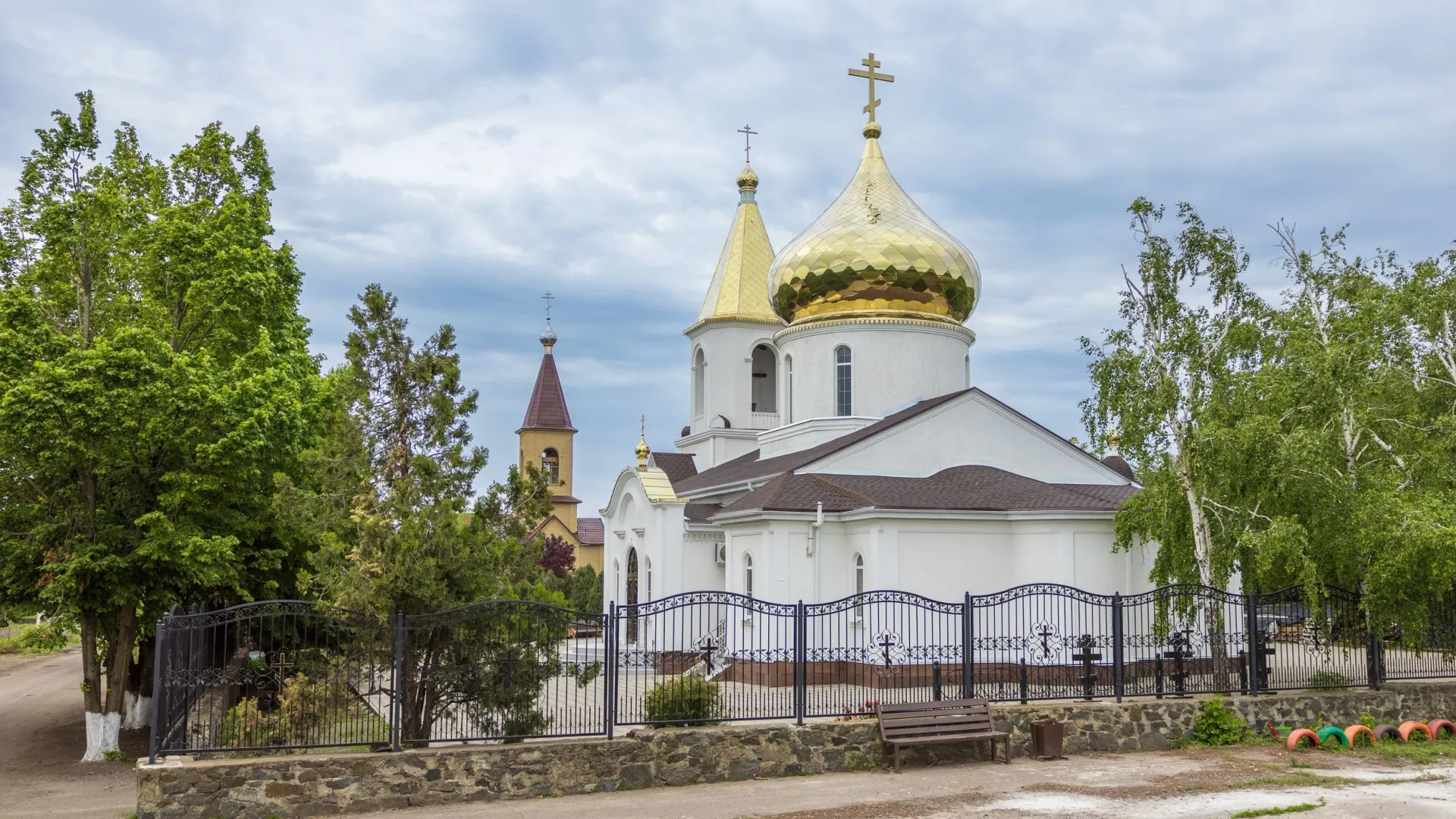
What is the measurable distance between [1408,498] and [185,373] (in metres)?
17.6

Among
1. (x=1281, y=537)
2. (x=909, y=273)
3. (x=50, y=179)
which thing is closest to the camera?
(x=1281, y=537)

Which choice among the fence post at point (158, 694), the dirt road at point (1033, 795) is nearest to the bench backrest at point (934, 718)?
the dirt road at point (1033, 795)

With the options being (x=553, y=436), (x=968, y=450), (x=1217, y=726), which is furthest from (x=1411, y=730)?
(x=553, y=436)

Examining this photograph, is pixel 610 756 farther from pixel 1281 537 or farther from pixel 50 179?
pixel 50 179

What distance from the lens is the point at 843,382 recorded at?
26641mm

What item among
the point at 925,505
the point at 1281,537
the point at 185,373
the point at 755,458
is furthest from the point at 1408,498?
the point at 185,373

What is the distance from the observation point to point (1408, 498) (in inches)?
679

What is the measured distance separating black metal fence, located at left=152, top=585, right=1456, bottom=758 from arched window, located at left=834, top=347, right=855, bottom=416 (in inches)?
371

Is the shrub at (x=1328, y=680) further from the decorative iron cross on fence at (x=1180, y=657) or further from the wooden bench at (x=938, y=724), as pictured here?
the wooden bench at (x=938, y=724)

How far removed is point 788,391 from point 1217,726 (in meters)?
14.6

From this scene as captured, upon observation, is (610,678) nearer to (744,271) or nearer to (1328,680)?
(1328,680)

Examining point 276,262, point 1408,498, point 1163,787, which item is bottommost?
point 1163,787

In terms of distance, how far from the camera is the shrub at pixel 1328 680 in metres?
16.4

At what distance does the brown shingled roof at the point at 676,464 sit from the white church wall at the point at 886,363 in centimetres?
652
